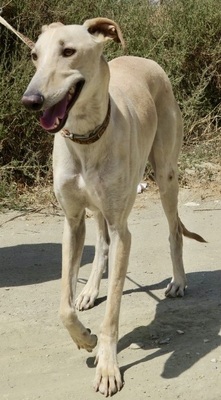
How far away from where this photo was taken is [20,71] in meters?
7.98

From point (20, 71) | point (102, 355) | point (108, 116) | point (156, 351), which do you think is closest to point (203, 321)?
point (156, 351)

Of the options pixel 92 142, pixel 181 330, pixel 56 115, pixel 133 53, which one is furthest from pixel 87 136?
pixel 133 53

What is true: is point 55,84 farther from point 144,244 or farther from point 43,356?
point 144,244

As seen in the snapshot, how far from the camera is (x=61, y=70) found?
3.74 m

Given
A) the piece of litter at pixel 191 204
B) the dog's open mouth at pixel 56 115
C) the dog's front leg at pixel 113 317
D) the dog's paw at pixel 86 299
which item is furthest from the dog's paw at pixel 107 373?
the piece of litter at pixel 191 204

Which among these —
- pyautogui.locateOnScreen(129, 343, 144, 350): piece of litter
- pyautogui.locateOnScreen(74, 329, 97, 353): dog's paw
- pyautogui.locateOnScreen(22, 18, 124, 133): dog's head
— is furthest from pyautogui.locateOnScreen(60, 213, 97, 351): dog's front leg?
pyautogui.locateOnScreen(22, 18, 124, 133): dog's head

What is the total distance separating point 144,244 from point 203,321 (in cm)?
163

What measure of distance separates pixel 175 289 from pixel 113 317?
1195 millimetres

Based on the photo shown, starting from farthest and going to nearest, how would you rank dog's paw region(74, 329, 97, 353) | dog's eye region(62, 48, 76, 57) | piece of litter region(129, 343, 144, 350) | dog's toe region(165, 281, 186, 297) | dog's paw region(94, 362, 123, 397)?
dog's toe region(165, 281, 186, 297)
piece of litter region(129, 343, 144, 350)
dog's paw region(74, 329, 97, 353)
dog's paw region(94, 362, 123, 397)
dog's eye region(62, 48, 76, 57)

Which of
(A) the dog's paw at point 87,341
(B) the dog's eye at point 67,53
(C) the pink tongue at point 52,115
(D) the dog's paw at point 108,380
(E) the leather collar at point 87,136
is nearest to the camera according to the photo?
(C) the pink tongue at point 52,115

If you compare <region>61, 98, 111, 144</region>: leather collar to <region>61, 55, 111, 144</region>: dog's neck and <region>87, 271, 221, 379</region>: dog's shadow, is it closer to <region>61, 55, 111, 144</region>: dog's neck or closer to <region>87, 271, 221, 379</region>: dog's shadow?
<region>61, 55, 111, 144</region>: dog's neck

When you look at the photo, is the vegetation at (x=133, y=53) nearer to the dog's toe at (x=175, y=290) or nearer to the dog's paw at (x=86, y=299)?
the dog's paw at (x=86, y=299)

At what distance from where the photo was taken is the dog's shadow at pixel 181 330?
4.41 metres

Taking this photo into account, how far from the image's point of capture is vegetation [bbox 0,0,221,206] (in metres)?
7.98
